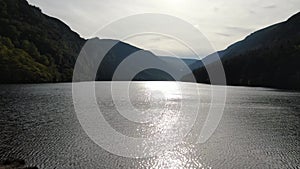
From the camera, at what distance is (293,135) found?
6769cm

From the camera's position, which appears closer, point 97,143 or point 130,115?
point 97,143

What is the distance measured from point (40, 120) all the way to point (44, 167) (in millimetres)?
37782

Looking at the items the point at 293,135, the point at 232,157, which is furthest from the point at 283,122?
the point at 232,157

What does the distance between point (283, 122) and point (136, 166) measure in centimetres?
5857

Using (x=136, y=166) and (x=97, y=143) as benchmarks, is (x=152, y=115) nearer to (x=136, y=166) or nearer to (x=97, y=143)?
(x=97, y=143)

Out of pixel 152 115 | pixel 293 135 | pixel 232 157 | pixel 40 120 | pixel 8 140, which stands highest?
pixel 8 140

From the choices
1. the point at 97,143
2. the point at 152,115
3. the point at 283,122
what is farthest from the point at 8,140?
the point at 283,122

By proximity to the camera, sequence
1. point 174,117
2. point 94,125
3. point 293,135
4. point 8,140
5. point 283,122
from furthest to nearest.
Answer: point 174,117
point 283,122
point 94,125
point 293,135
point 8,140

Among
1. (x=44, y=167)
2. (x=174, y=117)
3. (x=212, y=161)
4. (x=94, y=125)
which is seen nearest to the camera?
(x=44, y=167)

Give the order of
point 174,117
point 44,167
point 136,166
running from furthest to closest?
point 174,117, point 136,166, point 44,167

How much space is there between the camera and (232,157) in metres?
48.4

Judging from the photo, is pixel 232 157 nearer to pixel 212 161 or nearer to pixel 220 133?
pixel 212 161

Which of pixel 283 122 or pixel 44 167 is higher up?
pixel 44 167

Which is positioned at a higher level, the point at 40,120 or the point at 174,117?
the point at 40,120
